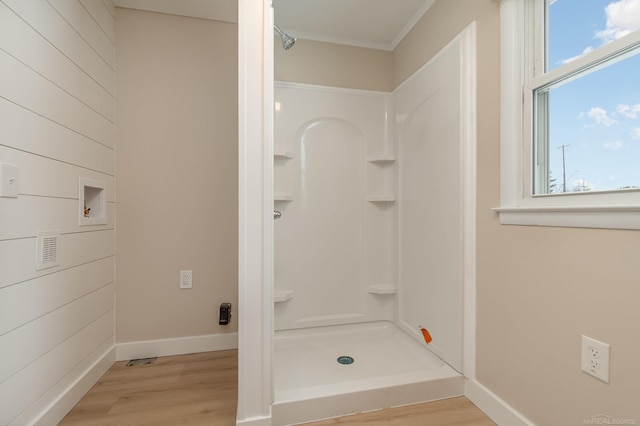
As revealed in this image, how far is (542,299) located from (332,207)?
54.0 inches

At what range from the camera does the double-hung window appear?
0.93 metres

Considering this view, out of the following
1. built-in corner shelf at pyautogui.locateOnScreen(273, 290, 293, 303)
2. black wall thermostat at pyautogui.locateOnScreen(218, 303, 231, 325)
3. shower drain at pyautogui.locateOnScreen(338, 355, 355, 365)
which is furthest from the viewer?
built-in corner shelf at pyautogui.locateOnScreen(273, 290, 293, 303)

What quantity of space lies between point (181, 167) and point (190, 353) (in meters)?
1.24

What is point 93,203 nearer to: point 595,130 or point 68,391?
point 68,391

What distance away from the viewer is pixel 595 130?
1038 millimetres

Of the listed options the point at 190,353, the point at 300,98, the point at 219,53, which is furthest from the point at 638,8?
the point at 190,353

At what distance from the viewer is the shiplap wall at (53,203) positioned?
1058mm

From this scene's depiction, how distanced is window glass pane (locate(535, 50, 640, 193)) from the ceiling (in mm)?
1167

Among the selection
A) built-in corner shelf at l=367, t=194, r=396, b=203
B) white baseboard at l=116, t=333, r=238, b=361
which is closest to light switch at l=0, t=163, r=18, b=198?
white baseboard at l=116, t=333, r=238, b=361

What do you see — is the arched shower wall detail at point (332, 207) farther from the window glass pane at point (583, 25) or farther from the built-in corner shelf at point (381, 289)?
the window glass pane at point (583, 25)

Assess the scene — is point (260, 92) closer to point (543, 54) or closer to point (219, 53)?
point (219, 53)

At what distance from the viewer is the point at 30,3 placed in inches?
44.9

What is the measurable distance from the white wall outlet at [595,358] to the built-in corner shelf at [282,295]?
1.56 m

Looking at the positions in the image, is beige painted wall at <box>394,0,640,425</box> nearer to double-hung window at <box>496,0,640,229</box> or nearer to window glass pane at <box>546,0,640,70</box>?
double-hung window at <box>496,0,640,229</box>
